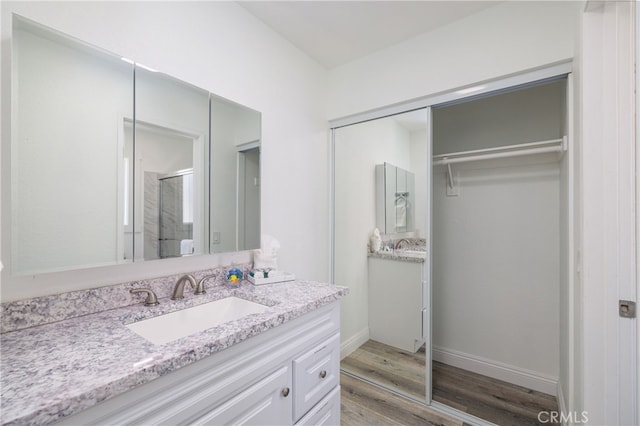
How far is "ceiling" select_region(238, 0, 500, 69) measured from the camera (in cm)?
166

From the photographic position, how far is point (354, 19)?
179cm

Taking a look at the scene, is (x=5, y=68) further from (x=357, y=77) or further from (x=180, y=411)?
(x=357, y=77)

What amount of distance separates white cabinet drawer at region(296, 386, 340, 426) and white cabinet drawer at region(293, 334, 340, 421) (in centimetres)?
3

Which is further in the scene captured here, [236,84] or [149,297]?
[236,84]

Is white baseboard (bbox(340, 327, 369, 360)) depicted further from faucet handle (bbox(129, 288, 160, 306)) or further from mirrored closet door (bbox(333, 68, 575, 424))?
faucet handle (bbox(129, 288, 160, 306))

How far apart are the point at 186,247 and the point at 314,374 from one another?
0.87m

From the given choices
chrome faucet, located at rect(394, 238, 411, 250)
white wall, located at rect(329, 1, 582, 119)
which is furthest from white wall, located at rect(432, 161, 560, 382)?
white wall, located at rect(329, 1, 582, 119)

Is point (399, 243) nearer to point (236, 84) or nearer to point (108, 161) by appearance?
point (236, 84)

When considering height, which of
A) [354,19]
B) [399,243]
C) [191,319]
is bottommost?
[191,319]

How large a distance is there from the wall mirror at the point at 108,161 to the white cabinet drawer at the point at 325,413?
35.4 inches

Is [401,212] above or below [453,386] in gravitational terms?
above

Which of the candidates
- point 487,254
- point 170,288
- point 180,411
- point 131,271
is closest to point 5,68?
point 131,271

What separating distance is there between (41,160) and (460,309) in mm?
2822

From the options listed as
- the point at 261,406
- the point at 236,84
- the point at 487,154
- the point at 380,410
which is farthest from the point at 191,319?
the point at 487,154
